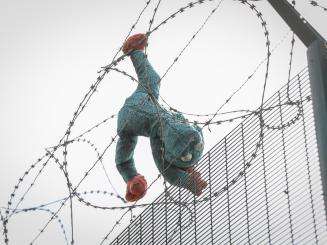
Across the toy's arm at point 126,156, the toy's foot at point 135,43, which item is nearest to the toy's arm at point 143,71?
the toy's foot at point 135,43

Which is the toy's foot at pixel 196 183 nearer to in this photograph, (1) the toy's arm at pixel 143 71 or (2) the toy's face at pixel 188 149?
(2) the toy's face at pixel 188 149

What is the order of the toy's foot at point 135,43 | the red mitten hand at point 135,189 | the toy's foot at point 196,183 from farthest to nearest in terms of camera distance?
the toy's foot at point 135,43 → the red mitten hand at point 135,189 → the toy's foot at point 196,183

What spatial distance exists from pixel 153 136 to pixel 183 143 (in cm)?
100

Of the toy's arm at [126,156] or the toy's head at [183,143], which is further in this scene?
the toy's arm at [126,156]

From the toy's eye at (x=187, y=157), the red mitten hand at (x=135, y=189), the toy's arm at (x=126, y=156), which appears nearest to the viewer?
the toy's eye at (x=187, y=157)

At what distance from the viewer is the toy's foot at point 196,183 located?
9609mm

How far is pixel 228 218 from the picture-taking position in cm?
848

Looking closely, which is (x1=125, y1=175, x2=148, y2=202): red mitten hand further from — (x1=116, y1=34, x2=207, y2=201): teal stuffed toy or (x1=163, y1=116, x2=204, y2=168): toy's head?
(x1=163, y1=116, x2=204, y2=168): toy's head

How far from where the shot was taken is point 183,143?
10.8 meters

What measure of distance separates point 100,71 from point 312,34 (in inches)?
118

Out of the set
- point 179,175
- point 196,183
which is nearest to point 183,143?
point 179,175

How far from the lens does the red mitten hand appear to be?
11641mm

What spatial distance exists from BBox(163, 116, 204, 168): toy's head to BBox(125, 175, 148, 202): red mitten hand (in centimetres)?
103

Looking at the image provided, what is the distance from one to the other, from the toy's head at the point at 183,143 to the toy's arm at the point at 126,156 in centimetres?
132
